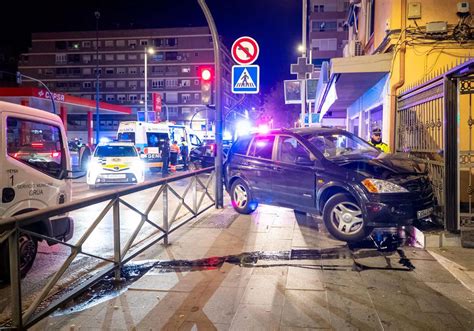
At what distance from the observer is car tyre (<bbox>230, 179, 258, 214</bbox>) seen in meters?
9.20

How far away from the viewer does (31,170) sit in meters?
5.45

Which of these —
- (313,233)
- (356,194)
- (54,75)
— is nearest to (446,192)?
(356,194)

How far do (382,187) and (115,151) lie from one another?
37.2 feet

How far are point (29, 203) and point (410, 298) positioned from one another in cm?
467

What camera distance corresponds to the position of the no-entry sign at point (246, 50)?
35.4 feet

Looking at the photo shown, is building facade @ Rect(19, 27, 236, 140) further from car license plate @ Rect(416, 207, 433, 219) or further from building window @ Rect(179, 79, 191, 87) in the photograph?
car license plate @ Rect(416, 207, 433, 219)

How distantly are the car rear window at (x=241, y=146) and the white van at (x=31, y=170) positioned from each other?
4038 millimetres

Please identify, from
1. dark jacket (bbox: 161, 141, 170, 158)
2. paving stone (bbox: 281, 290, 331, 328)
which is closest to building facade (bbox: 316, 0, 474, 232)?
paving stone (bbox: 281, 290, 331, 328)

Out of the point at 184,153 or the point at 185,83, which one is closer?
the point at 184,153

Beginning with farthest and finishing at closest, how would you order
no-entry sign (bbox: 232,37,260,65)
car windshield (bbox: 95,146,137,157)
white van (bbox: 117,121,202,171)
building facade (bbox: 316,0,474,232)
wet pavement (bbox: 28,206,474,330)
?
white van (bbox: 117,121,202,171) → car windshield (bbox: 95,146,137,157) → no-entry sign (bbox: 232,37,260,65) → building facade (bbox: 316,0,474,232) → wet pavement (bbox: 28,206,474,330)

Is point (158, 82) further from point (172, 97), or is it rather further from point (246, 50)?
point (246, 50)

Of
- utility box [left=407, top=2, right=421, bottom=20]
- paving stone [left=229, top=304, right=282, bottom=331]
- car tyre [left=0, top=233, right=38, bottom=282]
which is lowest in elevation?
paving stone [left=229, top=304, right=282, bottom=331]

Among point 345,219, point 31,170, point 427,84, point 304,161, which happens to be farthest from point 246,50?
point 31,170

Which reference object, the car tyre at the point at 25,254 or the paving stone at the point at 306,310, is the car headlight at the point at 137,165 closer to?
the car tyre at the point at 25,254
